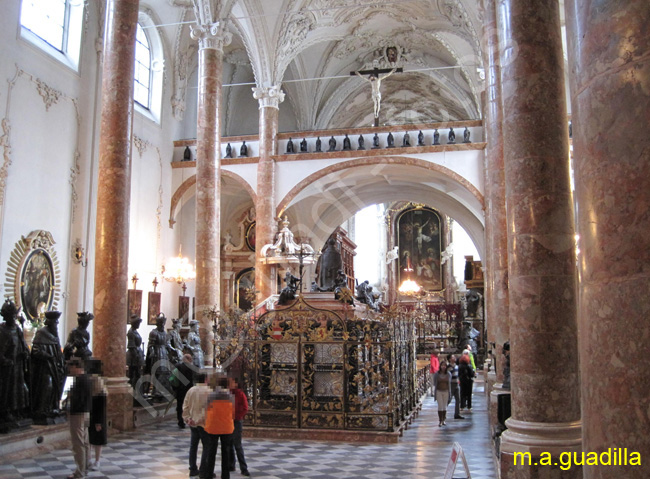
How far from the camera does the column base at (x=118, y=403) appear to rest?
950 cm

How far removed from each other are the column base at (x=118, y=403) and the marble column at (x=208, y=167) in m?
3.72

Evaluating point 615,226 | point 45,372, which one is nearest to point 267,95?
point 45,372

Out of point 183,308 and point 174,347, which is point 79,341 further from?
point 183,308

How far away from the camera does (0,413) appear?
25.0 ft

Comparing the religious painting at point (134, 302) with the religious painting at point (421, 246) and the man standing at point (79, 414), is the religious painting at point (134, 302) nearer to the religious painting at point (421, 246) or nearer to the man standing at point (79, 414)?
the man standing at point (79, 414)

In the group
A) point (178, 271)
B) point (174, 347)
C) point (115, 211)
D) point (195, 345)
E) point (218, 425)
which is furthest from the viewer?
point (178, 271)

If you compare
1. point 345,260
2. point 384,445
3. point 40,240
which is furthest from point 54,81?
point 345,260

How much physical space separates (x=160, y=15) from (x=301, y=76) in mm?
5890

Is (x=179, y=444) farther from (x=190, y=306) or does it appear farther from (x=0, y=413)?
(x=190, y=306)

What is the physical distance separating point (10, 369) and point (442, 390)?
6194mm

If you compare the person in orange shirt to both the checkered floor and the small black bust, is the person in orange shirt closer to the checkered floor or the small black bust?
the checkered floor

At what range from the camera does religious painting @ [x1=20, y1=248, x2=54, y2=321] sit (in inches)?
518

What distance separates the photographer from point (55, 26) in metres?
15.0

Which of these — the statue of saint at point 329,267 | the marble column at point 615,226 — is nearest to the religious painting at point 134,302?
the statue of saint at point 329,267
